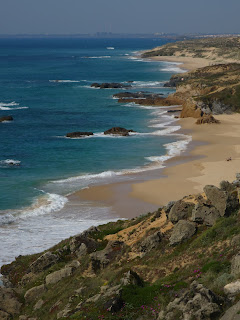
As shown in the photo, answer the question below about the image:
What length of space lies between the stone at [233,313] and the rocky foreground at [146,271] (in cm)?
3

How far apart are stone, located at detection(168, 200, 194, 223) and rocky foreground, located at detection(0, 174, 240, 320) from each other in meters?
0.04

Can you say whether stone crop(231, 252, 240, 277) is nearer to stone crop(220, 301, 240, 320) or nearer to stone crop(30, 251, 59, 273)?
stone crop(220, 301, 240, 320)

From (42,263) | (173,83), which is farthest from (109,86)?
(42,263)

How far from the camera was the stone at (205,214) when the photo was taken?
1948 cm

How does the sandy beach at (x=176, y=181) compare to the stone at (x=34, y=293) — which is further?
the sandy beach at (x=176, y=181)

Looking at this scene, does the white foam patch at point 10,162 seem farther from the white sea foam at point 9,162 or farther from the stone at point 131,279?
the stone at point 131,279

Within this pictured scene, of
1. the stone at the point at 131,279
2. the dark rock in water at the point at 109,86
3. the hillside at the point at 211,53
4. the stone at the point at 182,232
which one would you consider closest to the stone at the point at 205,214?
the stone at the point at 182,232

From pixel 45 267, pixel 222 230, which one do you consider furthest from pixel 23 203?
pixel 222 230

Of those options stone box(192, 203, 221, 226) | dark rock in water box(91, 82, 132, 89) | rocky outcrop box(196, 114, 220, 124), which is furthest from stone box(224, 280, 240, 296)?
dark rock in water box(91, 82, 132, 89)

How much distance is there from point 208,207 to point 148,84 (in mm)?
83478

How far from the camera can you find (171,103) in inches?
2982

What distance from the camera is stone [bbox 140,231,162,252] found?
762 inches

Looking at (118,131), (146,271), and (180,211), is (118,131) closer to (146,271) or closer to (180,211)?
(180,211)

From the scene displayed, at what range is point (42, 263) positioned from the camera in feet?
69.6
